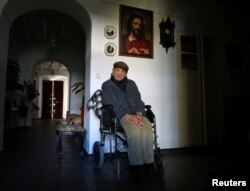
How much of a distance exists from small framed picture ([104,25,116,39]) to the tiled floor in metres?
1.84

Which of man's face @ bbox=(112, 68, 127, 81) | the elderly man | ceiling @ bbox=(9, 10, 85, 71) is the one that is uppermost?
ceiling @ bbox=(9, 10, 85, 71)

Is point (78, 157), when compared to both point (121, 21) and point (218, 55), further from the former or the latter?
point (218, 55)

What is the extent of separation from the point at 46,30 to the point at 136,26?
13.0ft

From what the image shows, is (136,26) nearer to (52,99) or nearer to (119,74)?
(119,74)

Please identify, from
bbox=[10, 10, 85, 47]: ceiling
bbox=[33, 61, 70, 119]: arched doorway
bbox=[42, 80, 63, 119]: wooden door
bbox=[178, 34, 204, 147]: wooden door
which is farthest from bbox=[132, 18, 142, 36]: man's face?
bbox=[42, 80, 63, 119]: wooden door

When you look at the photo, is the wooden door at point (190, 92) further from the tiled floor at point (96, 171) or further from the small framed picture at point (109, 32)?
the small framed picture at point (109, 32)

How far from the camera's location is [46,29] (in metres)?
6.26

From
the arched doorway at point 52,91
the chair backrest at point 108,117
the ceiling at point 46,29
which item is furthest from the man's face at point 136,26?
the arched doorway at point 52,91

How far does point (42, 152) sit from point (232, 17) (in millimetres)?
4303

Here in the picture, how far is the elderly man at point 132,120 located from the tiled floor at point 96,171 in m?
0.19

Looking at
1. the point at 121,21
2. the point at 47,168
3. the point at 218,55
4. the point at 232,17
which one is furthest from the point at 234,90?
the point at 47,168

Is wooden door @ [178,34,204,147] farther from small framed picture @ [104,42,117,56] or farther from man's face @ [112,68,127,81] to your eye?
man's face @ [112,68,127,81]

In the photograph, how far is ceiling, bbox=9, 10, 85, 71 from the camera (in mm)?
5402

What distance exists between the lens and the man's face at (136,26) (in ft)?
11.2
